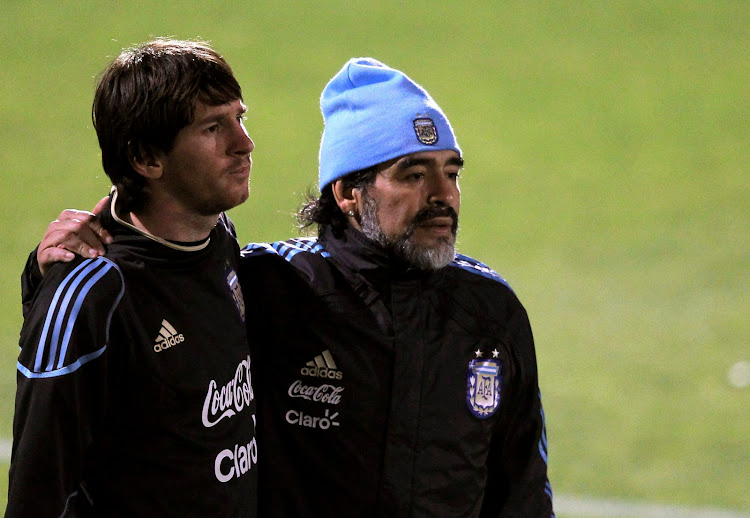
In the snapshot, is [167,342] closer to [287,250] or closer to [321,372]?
[321,372]

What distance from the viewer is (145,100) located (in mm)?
2826

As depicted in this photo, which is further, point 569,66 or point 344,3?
point 344,3

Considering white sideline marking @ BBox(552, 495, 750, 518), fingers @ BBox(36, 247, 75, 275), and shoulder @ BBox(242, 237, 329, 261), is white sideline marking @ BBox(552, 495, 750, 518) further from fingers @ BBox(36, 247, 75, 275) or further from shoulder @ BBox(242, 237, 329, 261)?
fingers @ BBox(36, 247, 75, 275)

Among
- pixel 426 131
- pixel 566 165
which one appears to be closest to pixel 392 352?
pixel 426 131

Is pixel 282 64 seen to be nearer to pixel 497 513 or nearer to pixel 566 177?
pixel 566 177

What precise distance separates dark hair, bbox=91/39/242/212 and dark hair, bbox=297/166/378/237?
0.53 m

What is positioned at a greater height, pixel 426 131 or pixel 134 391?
pixel 426 131

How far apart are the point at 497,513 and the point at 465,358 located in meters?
0.45

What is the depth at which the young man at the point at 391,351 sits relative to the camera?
3.12 meters

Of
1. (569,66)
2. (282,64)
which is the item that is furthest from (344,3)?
(569,66)

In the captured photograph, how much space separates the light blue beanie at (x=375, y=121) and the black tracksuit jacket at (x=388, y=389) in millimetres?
226

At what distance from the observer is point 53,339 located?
2584 millimetres

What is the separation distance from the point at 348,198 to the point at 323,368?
0.51 meters

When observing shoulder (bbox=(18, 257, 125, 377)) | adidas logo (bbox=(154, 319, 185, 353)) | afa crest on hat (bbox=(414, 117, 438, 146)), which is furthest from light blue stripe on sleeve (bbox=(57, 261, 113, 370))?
afa crest on hat (bbox=(414, 117, 438, 146))
